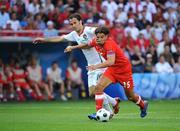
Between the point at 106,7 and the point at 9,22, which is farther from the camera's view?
the point at 106,7

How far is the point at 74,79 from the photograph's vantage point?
1049 inches

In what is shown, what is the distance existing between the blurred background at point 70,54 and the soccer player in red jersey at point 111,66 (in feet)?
32.7

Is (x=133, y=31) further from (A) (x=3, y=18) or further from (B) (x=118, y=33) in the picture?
(A) (x=3, y=18)

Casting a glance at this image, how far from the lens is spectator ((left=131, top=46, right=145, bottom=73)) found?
26.6 metres

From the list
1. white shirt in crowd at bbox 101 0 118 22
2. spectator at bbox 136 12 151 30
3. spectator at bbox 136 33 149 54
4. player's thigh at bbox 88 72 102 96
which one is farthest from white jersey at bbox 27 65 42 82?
player's thigh at bbox 88 72 102 96

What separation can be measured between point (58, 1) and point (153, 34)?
428 cm

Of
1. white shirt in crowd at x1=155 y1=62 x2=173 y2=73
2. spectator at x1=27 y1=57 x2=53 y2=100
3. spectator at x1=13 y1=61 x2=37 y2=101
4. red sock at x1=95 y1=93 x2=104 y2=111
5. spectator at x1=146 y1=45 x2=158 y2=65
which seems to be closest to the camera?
red sock at x1=95 y1=93 x2=104 y2=111

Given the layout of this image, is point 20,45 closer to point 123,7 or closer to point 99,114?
point 123,7

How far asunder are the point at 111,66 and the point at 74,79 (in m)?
11.9

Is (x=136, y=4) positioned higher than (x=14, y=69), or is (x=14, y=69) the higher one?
(x=136, y=4)

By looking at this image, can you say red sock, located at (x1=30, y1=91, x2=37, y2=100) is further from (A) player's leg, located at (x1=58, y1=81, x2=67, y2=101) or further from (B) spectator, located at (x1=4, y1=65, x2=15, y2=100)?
(A) player's leg, located at (x1=58, y1=81, x2=67, y2=101)

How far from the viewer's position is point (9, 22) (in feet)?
84.3

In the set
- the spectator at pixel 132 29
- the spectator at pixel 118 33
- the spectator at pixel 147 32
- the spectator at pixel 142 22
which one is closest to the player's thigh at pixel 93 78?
the spectator at pixel 118 33

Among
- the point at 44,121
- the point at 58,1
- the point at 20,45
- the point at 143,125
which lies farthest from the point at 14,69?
the point at 143,125
